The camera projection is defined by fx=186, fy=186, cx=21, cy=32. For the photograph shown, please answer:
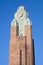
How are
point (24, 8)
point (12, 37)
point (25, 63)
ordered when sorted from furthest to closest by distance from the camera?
point (24, 8)
point (12, 37)
point (25, 63)

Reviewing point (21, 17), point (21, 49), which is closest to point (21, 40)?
point (21, 49)

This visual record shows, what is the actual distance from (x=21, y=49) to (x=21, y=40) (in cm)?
112

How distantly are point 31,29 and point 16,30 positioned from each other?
1911 mm

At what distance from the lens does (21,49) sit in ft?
72.8

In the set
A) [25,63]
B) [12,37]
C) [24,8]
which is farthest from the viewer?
[24,8]

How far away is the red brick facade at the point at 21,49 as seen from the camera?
2180 centimetres

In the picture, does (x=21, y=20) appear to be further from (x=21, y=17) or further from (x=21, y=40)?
(x=21, y=40)

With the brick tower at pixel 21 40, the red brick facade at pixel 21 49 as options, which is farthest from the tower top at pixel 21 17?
the red brick facade at pixel 21 49

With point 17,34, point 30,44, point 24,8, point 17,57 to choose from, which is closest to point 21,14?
point 24,8

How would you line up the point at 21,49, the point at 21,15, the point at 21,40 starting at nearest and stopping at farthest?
1. the point at 21,49
2. the point at 21,40
3. the point at 21,15

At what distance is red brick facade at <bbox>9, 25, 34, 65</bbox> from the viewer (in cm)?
2180

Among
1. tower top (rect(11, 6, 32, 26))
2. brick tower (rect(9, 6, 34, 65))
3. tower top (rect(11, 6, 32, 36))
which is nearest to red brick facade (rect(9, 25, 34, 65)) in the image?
brick tower (rect(9, 6, 34, 65))

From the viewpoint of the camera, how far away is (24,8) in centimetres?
2481

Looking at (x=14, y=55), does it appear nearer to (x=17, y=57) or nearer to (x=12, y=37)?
(x=17, y=57)
